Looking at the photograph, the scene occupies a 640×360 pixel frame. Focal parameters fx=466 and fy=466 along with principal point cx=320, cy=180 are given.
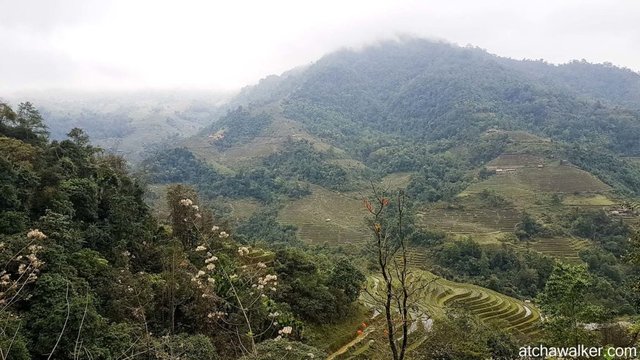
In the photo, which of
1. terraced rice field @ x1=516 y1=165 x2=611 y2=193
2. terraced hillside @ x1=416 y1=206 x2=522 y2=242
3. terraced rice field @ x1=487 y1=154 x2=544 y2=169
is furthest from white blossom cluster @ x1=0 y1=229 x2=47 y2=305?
terraced rice field @ x1=487 y1=154 x2=544 y2=169

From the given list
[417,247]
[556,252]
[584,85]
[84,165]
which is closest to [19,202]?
[84,165]

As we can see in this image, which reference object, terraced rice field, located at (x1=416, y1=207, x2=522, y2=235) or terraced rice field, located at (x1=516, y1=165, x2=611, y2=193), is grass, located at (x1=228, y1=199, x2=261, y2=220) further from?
terraced rice field, located at (x1=516, y1=165, x2=611, y2=193)

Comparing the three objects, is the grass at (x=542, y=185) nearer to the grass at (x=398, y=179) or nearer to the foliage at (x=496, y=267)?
the grass at (x=398, y=179)

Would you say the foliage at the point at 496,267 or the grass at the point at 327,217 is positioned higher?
the foliage at the point at 496,267

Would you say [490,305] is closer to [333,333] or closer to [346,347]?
[333,333]

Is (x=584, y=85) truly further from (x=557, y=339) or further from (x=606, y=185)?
(x=557, y=339)

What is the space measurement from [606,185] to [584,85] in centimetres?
12787

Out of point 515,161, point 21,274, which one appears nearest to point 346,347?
point 21,274

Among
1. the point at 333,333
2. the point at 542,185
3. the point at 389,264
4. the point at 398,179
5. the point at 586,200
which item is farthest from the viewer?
the point at 398,179

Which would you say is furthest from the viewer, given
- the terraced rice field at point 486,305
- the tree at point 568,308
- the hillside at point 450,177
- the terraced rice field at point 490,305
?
the hillside at point 450,177

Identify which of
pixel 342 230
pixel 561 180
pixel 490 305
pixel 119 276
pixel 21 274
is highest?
pixel 21 274

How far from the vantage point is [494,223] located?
52219 mm

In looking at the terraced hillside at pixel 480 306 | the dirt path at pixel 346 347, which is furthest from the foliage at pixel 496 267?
the dirt path at pixel 346 347

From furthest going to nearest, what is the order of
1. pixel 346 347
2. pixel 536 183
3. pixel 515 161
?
pixel 515 161 → pixel 536 183 → pixel 346 347
